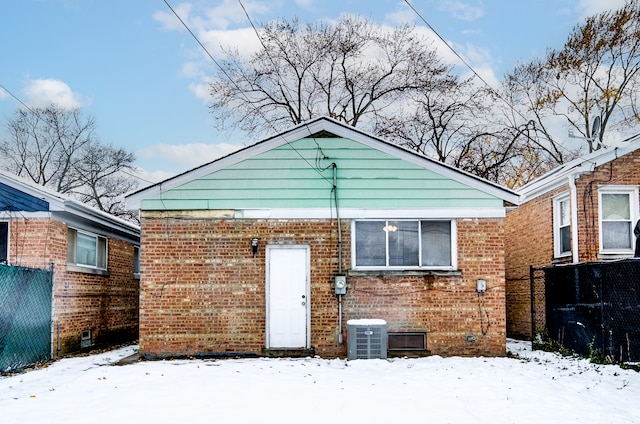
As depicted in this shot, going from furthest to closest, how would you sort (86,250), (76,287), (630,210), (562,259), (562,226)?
(562,226) → (562,259) → (86,250) → (630,210) → (76,287)

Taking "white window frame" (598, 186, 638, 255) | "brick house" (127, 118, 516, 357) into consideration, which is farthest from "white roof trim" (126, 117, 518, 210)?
"white window frame" (598, 186, 638, 255)

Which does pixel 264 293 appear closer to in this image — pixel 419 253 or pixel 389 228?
pixel 389 228

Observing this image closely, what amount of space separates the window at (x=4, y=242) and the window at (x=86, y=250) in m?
1.28

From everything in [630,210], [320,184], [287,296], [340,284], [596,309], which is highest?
[320,184]

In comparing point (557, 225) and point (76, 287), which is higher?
point (557, 225)

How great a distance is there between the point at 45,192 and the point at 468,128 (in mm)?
21770

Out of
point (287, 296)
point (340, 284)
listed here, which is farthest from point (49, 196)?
point (340, 284)

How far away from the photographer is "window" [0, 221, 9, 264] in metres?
13.0

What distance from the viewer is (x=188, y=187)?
12.8 metres

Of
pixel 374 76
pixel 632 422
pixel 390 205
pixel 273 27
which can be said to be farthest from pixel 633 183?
pixel 273 27

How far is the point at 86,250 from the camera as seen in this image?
14969 millimetres

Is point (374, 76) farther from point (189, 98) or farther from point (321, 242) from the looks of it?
point (321, 242)

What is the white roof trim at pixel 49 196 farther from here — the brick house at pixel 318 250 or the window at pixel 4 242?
the brick house at pixel 318 250

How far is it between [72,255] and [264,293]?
4654 millimetres
